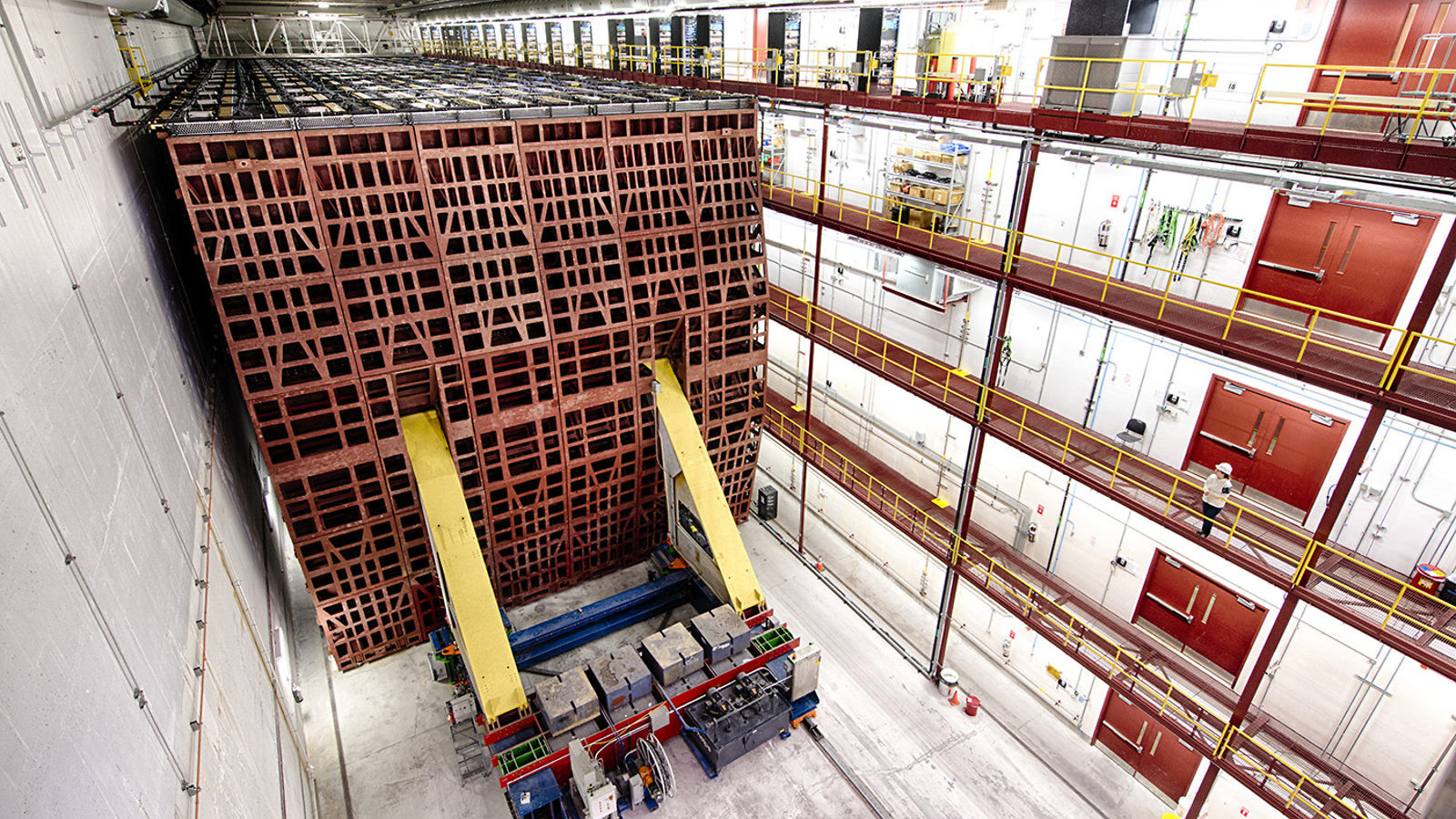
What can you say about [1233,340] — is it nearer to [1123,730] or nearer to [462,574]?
[1123,730]

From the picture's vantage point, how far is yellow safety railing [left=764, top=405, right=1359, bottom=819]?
765cm

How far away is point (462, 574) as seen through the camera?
30.6 ft

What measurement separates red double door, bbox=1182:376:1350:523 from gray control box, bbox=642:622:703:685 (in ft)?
25.3

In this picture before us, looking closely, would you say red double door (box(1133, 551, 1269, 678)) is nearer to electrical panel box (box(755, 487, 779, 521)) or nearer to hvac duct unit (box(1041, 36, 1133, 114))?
hvac duct unit (box(1041, 36, 1133, 114))

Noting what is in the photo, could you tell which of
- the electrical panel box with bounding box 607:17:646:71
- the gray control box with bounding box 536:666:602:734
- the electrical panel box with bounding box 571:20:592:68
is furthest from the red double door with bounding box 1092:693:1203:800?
the electrical panel box with bounding box 571:20:592:68

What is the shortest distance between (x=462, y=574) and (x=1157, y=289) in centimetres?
1070

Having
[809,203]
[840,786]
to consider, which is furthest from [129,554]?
[809,203]

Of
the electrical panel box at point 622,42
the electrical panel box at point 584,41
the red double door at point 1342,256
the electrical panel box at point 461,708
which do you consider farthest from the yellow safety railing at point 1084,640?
the electrical panel box at point 584,41

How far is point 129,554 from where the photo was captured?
4.13m

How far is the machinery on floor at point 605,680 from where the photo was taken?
8.54 m

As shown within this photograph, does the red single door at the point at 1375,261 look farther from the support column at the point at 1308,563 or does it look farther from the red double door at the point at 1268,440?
the support column at the point at 1308,563

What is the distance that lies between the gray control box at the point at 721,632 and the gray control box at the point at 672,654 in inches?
6.1

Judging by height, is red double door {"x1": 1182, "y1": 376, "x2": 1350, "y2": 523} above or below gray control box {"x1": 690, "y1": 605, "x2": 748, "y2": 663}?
above

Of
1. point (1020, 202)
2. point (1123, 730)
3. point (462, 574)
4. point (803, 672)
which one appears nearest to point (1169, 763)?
point (1123, 730)
